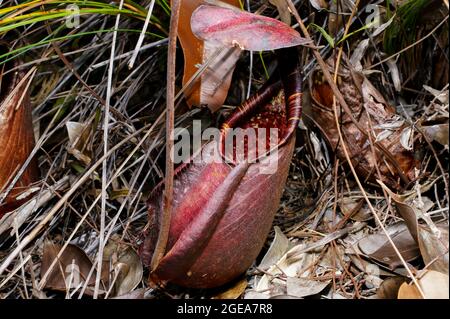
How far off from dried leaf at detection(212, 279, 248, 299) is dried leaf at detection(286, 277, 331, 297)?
0.30 ft

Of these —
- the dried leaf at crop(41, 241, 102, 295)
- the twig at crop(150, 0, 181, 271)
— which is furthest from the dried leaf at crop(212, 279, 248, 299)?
the dried leaf at crop(41, 241, 102, 295)

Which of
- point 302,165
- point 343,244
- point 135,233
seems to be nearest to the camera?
point 343,244

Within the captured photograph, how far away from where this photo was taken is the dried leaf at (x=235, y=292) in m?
1.06

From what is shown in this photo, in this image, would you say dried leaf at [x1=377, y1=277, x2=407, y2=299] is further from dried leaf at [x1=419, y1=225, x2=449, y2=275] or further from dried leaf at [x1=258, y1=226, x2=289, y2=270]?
dried leaf at [x1=258, y1=226, x2=289, y2=270]

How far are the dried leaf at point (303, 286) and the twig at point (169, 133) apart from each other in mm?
253

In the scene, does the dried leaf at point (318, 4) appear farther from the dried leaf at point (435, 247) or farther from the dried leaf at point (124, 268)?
the dried leaf at point (124, 268)

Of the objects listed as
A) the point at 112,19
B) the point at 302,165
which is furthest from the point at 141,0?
the point at 302,165

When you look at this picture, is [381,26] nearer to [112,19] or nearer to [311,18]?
[311,18]

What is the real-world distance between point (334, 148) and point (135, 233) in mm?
488

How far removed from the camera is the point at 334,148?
1.23 m

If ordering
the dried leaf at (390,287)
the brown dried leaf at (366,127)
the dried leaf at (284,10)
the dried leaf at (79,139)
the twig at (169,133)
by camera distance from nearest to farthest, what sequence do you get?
the twig at (169,133), the dried leaf at (390,287), the dried leaf at (284,10), the brown dried leaf at (366,127), the dried leaf at (79,139)

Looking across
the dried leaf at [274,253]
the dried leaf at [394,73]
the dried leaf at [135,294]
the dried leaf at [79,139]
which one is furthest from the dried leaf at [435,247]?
the dried leaf at [79,139]

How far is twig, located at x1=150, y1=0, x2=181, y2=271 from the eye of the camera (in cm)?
85

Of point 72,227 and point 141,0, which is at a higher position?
point 141,0
